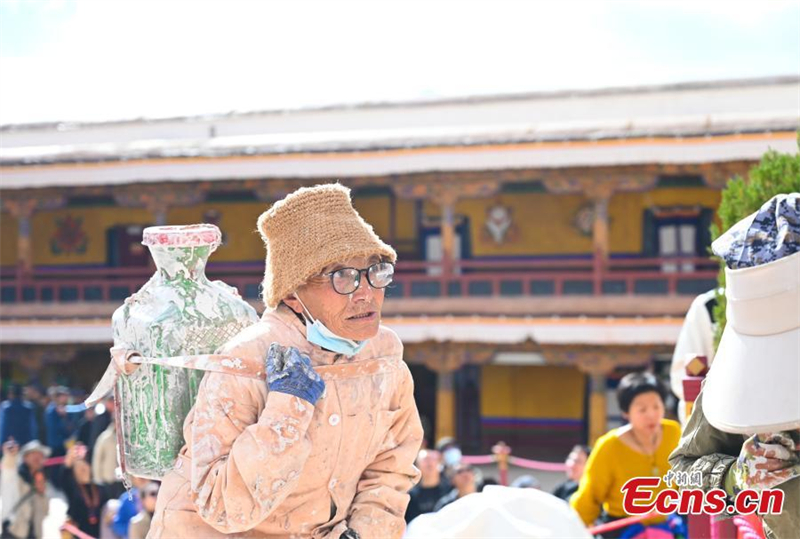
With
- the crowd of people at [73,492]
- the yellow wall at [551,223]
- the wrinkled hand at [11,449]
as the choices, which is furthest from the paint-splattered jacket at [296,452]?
the yellow wall at [551,223]

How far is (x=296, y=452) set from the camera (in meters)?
2.91

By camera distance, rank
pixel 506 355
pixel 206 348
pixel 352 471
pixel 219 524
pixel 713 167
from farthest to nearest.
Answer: pixel 506 355 < pixel 713 167 < pixel 206 348 < pixel 352 471 < pixel 219 524

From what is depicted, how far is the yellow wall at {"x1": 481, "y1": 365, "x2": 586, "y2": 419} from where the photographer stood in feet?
58.0

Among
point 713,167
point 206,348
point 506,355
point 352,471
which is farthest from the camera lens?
point 506,355

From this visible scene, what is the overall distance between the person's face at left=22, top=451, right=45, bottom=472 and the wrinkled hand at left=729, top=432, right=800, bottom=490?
777 centimetres

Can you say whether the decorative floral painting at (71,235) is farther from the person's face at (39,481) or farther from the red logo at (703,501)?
the red logo at (703,501)

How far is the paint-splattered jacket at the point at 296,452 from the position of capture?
9.46 feet

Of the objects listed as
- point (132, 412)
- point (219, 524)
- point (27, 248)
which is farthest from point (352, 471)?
point (27, 248)

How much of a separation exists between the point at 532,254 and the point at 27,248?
788 centimetres

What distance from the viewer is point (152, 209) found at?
17422 mm

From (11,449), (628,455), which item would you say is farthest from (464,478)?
(11,449)

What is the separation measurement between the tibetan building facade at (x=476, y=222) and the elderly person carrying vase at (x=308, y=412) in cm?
1210

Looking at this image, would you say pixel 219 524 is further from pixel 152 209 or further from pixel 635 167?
pixel 152 209

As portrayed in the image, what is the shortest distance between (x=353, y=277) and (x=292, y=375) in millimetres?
336
